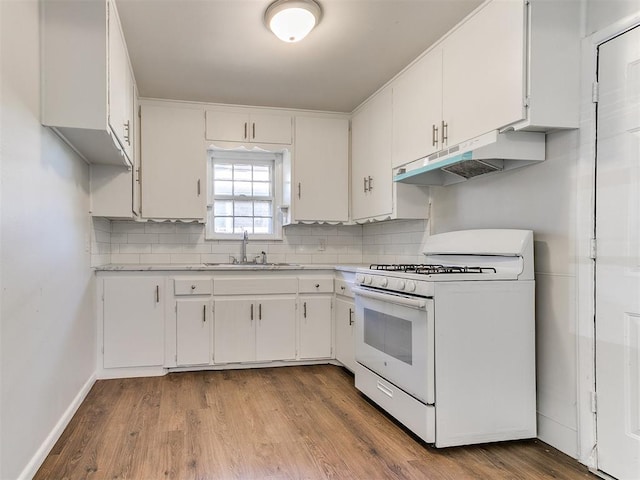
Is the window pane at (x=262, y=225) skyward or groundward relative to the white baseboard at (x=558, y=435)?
skyward

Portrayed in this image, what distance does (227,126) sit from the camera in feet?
13.5

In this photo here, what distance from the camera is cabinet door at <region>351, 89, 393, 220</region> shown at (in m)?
3.61

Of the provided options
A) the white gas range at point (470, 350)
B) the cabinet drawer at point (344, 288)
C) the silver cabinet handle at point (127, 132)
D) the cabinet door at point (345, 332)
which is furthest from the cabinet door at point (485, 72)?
the silver cabinet handle at point (127, 132)

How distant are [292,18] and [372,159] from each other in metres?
1.62

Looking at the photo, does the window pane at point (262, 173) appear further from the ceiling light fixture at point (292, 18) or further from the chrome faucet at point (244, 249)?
the ceiling light fixture at point (292, 18)

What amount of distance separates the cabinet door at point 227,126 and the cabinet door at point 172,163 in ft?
0.28

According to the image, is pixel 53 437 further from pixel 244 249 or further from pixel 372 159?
pixel 372 159

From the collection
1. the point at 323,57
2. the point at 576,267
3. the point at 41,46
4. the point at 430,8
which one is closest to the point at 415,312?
the point at 576,267

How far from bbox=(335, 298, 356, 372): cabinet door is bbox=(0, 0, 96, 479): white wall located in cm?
190

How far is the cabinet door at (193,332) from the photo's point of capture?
365cm

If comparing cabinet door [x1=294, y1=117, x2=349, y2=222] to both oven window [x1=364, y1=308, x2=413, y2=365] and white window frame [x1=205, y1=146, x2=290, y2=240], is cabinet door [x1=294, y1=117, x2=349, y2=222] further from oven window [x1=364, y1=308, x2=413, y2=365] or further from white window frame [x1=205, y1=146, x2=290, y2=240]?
oven window [x1=364, y1=308, x2=413, y2=365]

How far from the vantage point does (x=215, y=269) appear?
3.70 m

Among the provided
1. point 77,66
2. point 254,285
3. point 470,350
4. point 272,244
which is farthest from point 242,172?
point 470,350

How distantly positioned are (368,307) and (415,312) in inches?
25.0
